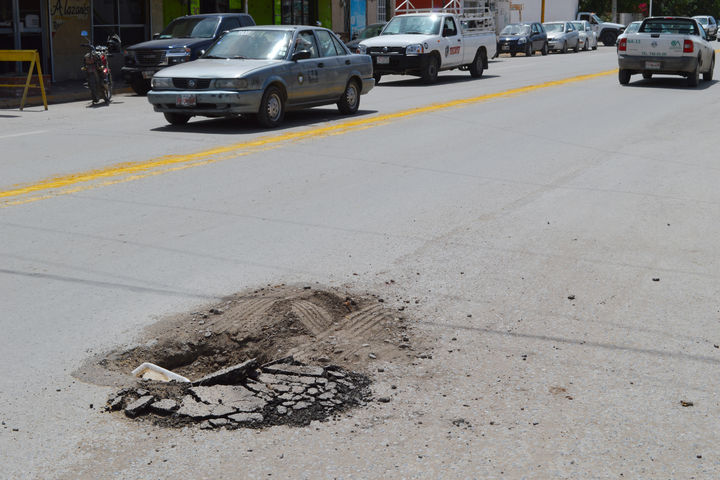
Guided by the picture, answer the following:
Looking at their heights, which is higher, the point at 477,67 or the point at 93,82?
the point at 477,67

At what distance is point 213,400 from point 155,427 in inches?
12.8

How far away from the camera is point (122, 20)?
94.3 ft

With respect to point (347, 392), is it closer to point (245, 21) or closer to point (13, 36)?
point (245, 21)

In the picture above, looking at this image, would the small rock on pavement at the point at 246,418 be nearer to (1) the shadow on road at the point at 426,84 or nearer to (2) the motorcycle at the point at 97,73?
(2) the motorcycle at the point at 97,73

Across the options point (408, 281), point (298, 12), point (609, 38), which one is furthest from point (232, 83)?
point (609, 38)

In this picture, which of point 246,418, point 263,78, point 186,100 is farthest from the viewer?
point 263,78

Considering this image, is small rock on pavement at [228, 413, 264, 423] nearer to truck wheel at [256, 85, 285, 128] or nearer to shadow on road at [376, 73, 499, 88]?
truck wheel at [256, 85, 285, 128]

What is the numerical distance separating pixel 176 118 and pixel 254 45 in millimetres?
1917

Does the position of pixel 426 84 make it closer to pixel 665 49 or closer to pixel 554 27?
pixel 665 49

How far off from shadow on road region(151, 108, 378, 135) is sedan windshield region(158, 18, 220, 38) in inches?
239

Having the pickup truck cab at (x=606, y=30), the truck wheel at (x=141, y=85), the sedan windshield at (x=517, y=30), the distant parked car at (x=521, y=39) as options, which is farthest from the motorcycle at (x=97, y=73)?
the pickup truck cab at (x=606, y=30)

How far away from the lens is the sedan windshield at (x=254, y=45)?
15.9 meters

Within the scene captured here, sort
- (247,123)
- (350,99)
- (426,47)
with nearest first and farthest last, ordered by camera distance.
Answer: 1. (247,123)
2. (350,99)
3. (426,47)

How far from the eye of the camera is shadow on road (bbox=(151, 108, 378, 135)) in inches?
591
